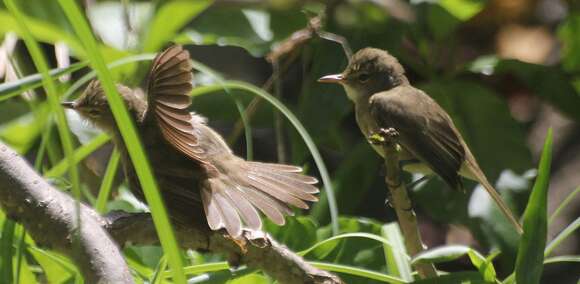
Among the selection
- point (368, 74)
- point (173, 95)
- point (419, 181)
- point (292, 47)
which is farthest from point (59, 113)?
point (419, 181)

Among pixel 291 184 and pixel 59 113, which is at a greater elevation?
pixel 59 113

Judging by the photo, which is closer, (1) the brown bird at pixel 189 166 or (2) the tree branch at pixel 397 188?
(1) the brown bird at pixel 189 166

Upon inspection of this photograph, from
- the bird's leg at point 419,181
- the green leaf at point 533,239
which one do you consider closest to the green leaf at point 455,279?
the green leaf at point 533,239

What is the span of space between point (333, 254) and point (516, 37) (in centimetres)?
238

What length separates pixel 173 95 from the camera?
1659mm

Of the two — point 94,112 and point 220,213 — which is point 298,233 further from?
point 220,213

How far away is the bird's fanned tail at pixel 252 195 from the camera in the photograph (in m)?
1.83

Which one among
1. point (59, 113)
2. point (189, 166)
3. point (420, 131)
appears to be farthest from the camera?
point (420, 131)

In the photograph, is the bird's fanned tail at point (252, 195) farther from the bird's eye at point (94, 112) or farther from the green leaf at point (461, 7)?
the green leaf at point (461, 7)

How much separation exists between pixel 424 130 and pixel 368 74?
0.31 meters

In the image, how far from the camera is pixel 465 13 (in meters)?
3.27

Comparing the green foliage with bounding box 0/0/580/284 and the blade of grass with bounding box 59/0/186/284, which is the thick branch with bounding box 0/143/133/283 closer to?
the blade of grass with bounding box 59/0/186/284

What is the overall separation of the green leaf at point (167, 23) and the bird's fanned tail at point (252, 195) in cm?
101

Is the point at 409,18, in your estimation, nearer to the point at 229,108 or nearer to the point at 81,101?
the point at 229,108
